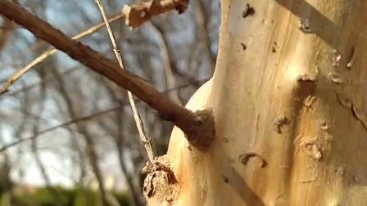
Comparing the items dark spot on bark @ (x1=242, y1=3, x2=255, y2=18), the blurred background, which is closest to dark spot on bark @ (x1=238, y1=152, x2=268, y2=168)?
dark spot on bark @ (x1=242, y1=3, x2=255, y2=18)

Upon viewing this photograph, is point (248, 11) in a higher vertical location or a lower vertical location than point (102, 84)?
lower

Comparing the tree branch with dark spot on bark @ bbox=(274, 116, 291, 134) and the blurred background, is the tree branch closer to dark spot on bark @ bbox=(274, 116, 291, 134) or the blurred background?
dark spot on bark @ bbox=(274, 116, 291, 134)

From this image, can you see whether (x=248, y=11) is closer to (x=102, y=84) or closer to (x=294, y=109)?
(x=294, y=109)

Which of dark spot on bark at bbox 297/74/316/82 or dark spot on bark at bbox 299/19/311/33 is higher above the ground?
dark spot on bark at bbox 299/19/311/33

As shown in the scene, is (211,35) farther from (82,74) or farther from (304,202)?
(304,202)

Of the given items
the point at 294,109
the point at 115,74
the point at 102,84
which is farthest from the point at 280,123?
the point at 102,84

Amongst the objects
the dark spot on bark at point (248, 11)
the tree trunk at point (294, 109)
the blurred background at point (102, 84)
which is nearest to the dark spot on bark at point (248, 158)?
the tree trunk at point (294, 109)

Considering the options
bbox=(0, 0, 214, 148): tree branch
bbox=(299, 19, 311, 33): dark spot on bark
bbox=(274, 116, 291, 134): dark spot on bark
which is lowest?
bbox=(274, 116, 291, 134): dark spot on bark

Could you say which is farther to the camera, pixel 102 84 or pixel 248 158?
pixel 102 84
